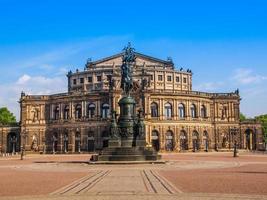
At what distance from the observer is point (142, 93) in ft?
319

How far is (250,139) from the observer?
11106 cm

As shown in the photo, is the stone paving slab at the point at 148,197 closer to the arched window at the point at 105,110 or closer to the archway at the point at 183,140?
the arched window at the point at 105,110

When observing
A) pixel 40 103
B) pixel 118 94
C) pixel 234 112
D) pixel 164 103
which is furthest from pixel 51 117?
pixel 234 112

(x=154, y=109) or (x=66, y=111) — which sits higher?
(x=154, y=109)

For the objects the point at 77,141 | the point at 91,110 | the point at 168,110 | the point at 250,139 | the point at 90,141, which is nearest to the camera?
the point at 90,141

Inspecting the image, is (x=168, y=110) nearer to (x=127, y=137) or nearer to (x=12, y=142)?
(x=12, y=142)

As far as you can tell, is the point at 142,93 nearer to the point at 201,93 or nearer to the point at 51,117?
the point at 201,93

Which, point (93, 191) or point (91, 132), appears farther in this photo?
point (91, 132)

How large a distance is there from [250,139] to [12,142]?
60.1 metres

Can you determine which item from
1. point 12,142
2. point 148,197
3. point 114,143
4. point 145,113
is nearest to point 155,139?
point 145,113

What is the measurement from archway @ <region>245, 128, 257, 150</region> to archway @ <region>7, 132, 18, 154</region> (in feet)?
190

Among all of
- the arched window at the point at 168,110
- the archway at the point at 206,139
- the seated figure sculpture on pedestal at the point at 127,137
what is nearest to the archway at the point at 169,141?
the arched window at the point at 168,110

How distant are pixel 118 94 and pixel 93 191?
259 ft

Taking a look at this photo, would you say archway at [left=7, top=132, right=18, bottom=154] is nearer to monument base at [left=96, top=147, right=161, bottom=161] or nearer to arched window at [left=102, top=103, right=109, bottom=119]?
arched window at [left=102, top=103, right=109, bottom=119]
